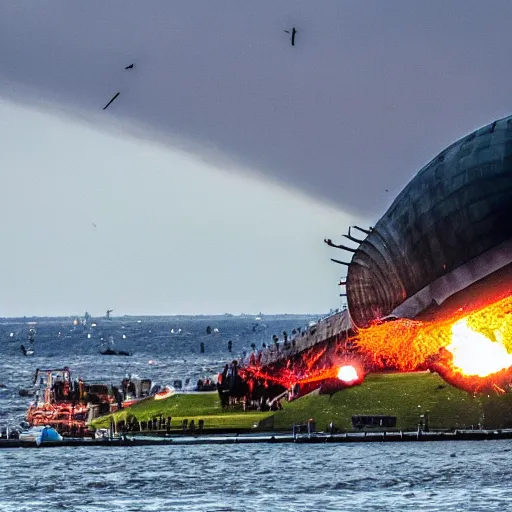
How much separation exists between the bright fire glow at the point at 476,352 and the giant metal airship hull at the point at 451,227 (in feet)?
6.97

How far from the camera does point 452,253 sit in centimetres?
5562

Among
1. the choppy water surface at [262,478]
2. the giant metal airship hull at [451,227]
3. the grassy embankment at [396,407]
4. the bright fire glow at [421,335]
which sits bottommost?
the choppy water surface at [262,478]

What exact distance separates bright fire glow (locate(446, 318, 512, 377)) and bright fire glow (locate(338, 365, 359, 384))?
7.61 meters

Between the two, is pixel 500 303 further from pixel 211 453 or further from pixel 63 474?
pixel 63 474

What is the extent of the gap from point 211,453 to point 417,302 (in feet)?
33.0

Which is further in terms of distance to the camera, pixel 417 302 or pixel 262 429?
pixel 262 429

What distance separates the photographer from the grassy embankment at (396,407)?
6194 centimetres

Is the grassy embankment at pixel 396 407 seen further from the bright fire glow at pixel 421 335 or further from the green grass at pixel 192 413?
the bright fire glow at pixel 421 335

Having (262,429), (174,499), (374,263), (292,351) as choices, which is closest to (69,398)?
(292,351)

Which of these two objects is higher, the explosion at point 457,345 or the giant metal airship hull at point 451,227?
the giant metal airship hull at point 451,227

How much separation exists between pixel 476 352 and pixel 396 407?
6.76 metres

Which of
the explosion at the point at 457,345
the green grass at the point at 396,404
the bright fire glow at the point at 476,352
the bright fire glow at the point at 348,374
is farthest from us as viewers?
the bright fire glow at the point at 348,374

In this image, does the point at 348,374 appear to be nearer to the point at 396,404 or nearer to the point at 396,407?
the point at 396,404

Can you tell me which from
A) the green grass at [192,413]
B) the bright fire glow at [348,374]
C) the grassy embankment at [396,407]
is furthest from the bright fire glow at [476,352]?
the green grass at [192,413]
